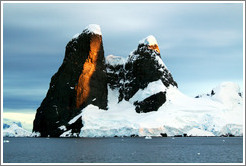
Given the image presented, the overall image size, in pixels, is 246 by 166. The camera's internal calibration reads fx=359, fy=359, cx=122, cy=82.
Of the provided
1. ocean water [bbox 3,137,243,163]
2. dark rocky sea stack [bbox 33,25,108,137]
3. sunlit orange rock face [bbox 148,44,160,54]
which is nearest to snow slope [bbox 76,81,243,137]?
dark rocky sea stack [bbox 33,25,108,137]

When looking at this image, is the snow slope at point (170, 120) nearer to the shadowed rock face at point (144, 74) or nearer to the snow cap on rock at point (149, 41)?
the shadowed rock face at point (144, 74)

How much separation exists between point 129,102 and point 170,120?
36052 mm

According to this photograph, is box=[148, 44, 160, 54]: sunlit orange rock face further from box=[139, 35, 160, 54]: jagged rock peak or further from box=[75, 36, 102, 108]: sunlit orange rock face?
box=[75, 36, 102, 108]: sunlit orange rock face

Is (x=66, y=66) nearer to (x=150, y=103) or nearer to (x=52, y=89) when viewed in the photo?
(x=52, y=89)

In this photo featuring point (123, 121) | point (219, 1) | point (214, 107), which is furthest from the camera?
point (214, 107)

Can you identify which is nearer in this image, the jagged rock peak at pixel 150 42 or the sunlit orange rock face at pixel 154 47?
the sunlit orange rock face at pixel 154 47

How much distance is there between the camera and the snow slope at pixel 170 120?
6058 inches

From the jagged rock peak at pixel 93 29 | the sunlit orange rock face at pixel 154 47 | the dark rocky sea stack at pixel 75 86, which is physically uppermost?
the jagged rock peak at pixel 93 29

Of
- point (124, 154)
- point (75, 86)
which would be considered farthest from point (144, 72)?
point (124, 154)

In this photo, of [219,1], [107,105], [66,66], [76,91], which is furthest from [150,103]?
[219,1]

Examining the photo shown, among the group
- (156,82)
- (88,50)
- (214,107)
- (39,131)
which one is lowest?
(39,131)

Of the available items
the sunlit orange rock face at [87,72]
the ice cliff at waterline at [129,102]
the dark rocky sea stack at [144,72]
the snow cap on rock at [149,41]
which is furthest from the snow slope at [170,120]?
the snow cap on rock at [149,41]

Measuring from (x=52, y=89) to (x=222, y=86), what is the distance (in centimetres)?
9007

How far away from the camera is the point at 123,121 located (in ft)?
529
